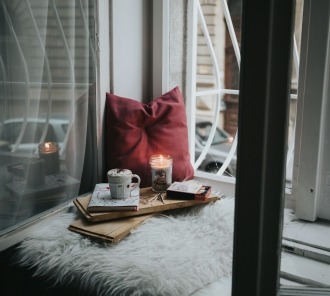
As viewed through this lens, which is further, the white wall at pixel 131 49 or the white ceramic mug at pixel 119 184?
the white wall at pixel 131 49

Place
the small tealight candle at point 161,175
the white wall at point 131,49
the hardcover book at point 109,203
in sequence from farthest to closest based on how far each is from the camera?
the white wall at point 131,49
the small tealight candle at point 161,175
the hardcover book at point 109,203

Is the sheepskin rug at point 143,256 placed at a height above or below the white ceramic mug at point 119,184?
below

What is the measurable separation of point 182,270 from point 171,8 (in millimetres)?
1178

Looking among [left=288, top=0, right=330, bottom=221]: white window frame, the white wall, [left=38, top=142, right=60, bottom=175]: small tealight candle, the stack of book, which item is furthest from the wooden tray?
the white wall

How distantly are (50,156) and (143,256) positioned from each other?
0.51m

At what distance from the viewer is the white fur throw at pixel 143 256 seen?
1.04 metres

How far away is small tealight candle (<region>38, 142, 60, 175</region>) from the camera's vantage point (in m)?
1.36

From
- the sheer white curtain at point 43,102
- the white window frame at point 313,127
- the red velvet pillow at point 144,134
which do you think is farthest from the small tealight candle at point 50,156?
the white window frame at point 313,127

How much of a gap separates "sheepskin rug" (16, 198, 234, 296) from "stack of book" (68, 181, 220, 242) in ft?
0.09

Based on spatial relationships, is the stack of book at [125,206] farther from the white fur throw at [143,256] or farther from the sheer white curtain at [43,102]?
the sheer white curtain at [43,102]

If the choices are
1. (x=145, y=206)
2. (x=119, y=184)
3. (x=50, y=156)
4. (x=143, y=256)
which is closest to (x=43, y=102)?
(x=50, y=156)

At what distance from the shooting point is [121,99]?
64.5 inches

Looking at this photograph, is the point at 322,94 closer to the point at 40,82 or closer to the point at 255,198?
the point at 255,198

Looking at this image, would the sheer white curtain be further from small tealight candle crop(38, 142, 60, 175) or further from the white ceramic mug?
the white ceramic mug
